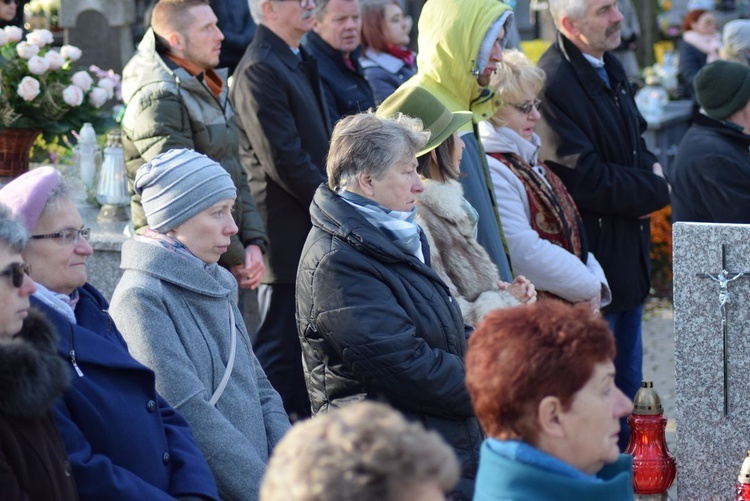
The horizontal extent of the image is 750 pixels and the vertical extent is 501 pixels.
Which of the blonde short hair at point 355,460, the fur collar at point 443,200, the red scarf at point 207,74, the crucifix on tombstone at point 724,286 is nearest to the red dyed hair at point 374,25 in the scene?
the red scarf at point 207,74

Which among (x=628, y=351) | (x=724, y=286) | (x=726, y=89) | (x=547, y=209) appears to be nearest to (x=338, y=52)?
(x=547, y=209)

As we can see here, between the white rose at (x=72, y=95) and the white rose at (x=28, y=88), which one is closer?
the white rose at (x=28, y=88)

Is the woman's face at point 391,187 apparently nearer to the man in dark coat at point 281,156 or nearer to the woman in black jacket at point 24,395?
the woman in black jacket at point 24,395

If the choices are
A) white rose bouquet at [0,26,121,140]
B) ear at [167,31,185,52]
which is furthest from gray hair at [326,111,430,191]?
white rose bouquet at [0,26,121,140]

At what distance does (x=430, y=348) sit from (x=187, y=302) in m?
0.77

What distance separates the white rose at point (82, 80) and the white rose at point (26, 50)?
0.72 feet

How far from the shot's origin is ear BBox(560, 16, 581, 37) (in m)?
6.16

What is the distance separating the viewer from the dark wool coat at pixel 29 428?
2.85 meters

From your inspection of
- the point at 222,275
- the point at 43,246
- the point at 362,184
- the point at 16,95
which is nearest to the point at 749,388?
the point at 362,184

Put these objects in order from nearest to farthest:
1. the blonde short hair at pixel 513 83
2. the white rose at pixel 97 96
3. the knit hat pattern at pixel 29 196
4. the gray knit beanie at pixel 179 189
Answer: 1. the knit hat pattern at pixel 29 196
2. the gray knit beanie at pixel 179 189
3. the blonde short hair at pixel 513 83
4. the white rose at pixel 97 96

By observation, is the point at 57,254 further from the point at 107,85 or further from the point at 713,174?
the point at 713,174

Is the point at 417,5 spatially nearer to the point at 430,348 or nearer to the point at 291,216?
the point at 291,216

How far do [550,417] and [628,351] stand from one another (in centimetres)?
357

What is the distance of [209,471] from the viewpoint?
3.56 metres
